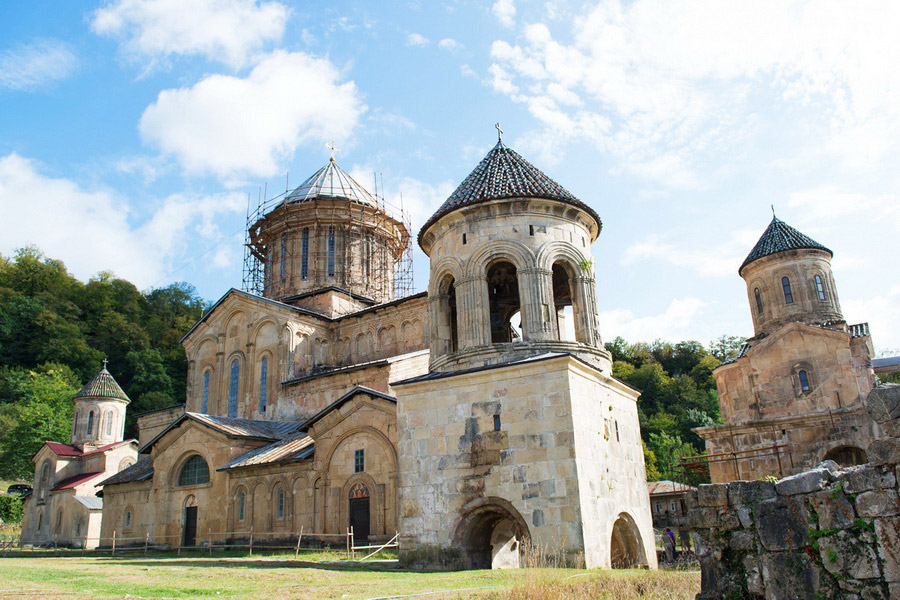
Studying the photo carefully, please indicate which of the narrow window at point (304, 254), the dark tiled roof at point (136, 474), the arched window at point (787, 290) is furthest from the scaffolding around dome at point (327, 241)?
the arched window at point (787, 290)

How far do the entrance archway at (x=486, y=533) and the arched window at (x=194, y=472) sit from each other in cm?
959

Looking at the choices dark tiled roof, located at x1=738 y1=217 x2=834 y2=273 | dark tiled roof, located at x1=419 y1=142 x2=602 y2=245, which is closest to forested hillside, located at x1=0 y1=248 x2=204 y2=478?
dark tiled roof, located at x1=419 y1=142 x2=602 y2=245

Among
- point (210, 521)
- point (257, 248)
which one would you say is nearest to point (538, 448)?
point (210, 521)

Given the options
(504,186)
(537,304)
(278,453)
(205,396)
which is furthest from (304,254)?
(537,304)

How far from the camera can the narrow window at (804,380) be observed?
17.3m

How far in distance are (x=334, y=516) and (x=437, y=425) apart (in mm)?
5400

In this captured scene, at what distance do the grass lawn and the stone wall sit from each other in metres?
0.97

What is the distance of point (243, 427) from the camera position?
58.7ft

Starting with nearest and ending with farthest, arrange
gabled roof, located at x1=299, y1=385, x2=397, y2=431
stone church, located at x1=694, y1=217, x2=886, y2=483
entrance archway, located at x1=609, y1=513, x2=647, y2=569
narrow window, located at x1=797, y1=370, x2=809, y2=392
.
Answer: entrance archway, located at x1=609, y1=513, x2=647, y2=569 < gabled roof, located at x1=299, y1=385, x2=397, y2=431 < stone church, located at x1=694, y1=217, x2=886, y2=483 < narrow window, located at x1=797, y1=370, x2=809, y2=392

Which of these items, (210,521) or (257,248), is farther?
(257,248)

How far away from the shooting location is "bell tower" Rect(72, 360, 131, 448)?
31317 mm

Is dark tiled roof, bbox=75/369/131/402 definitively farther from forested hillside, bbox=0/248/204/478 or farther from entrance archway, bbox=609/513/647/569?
entrance archway, bbox=609/513/647/569

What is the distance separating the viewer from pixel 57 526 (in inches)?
1135

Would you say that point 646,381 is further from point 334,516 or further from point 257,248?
point 334,516
